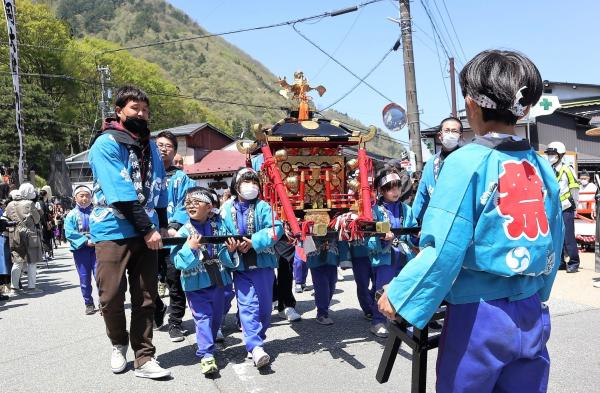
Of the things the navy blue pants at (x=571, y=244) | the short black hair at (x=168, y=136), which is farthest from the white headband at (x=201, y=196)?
the navy blue pants at (x=571, y=244)

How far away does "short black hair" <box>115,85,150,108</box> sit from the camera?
3.94 meters

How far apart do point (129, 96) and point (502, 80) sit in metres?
3.00

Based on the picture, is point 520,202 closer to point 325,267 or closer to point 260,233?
point 260,233

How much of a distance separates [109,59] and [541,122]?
38207 mm

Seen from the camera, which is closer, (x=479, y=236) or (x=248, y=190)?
(x=479, y=236)

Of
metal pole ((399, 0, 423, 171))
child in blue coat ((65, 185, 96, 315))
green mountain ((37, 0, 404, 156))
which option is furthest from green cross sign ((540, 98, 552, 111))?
green mountain ((37, 0, 404, 156))

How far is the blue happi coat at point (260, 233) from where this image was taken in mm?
4246

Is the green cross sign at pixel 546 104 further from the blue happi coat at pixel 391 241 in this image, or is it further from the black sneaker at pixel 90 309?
the black sneaker at pixel 90 309

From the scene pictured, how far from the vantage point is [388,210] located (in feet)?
17.2

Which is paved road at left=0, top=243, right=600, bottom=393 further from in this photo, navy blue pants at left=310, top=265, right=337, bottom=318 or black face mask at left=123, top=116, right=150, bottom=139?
black face mask at left=123, top=116, right=150, bottom=139

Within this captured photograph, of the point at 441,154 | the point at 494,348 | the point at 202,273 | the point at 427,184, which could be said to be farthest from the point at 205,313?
the point at 494,348

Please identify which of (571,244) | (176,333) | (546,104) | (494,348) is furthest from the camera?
(546,104)

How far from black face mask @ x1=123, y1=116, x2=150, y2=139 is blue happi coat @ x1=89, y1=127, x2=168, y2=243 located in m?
0.17

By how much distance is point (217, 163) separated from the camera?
3403 centimetres
